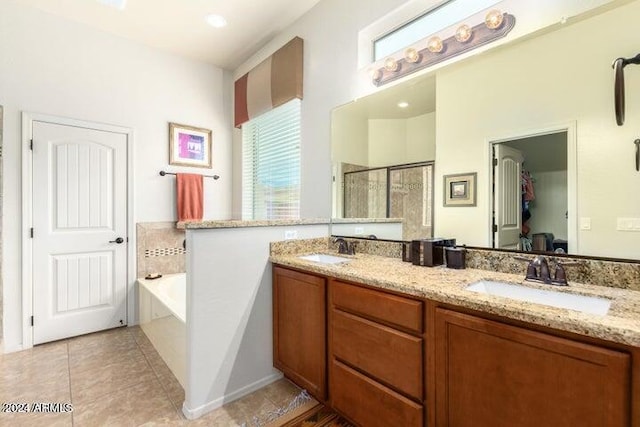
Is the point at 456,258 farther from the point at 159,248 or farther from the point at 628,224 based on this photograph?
the point at 159,248

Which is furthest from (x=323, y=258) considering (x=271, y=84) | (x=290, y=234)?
(x=271, y=84)

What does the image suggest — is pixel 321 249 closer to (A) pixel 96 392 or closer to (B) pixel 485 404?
(B) pixel 485 404

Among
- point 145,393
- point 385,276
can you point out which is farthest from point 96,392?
point 385,276

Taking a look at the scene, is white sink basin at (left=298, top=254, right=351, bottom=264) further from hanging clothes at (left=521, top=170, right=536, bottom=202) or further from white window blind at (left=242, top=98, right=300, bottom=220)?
hanging clothes at (left=521, top=170, right=536, bottom=202)

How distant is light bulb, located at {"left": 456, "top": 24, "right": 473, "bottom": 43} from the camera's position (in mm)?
1670

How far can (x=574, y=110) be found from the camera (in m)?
1.28

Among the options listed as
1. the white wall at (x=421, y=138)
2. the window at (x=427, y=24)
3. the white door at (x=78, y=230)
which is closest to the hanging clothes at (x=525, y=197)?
the white wall at (x=421, y=138)

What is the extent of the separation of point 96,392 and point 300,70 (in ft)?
9.54

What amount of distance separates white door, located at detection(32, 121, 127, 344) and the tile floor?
0.32 metres

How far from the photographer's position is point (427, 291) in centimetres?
116

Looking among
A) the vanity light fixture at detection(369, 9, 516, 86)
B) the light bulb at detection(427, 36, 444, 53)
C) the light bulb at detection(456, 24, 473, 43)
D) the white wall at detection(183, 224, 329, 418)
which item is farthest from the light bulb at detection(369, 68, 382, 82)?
the white wall at detection(183, 224, 329, 418)

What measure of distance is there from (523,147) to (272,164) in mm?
2380

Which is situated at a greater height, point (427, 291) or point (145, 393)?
point (427, 291)

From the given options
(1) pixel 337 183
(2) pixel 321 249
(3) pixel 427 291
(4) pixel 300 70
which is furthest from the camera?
(4) pixel 300 70
